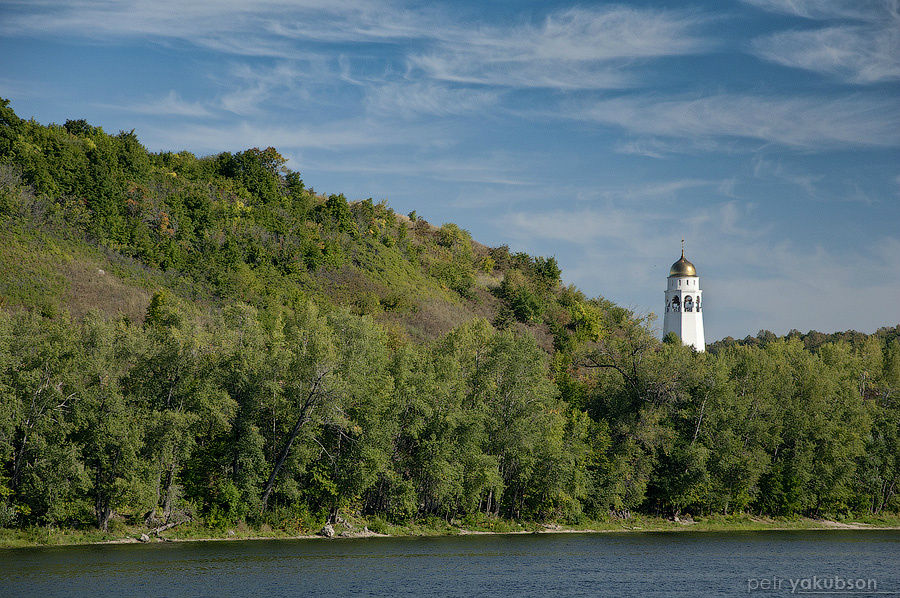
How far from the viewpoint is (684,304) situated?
5581 inches

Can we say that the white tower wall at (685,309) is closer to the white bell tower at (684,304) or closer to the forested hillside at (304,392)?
the white bell tower at (684,304)

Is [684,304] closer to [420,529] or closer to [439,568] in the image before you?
[420,529]

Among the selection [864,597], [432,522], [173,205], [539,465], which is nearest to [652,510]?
[539,465]

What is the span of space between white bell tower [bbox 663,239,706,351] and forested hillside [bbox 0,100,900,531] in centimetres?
3297

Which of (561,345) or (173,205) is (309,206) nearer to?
(173,205)

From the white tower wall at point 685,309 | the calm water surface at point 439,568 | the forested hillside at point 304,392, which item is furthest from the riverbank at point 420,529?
the white tower wall at point 685,309

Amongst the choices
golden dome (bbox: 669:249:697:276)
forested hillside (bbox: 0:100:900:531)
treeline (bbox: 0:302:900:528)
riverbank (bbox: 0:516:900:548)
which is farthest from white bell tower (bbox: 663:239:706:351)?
riverbank (bbox: 0:516:900:548)

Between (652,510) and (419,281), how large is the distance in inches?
2201

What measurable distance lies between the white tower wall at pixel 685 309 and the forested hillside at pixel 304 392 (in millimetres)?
32934

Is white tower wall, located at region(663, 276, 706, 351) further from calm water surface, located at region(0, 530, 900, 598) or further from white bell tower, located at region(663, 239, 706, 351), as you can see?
calm water surface, located at region(0, 530, 900, 598)

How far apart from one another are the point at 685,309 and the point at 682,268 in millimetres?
6891

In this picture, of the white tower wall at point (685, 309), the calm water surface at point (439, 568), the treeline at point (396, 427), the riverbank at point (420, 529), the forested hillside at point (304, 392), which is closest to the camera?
the calm water surface at point (439, 568)

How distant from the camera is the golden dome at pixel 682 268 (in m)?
143

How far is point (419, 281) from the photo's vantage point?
123250 millimetres
